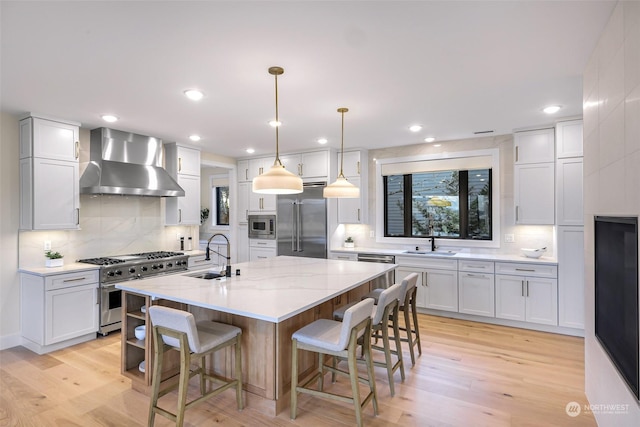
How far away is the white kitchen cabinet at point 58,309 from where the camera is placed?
3.46 metres

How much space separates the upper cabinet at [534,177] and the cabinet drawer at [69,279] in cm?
519

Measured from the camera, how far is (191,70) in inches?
99.0

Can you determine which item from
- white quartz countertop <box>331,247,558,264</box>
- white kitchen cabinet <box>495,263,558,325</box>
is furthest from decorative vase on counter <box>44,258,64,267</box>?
white kitchen cabinet <box>495,263,558,325</box>

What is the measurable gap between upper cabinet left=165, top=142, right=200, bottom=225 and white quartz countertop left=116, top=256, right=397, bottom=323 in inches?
78.0

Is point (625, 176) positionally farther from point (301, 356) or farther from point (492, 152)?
point (492, 152)

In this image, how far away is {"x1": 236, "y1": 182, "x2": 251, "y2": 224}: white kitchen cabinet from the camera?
629cm

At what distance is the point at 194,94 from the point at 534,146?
13.1 ft

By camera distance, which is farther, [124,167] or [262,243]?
[262,243]

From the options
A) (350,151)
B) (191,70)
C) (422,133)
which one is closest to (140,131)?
(191,70)

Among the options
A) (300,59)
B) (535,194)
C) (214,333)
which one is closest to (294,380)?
(214,333)

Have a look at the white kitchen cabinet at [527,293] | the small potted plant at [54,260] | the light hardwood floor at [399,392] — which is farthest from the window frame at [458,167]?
the small potted plant at [54,260]

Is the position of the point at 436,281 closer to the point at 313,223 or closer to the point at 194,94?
the point at 313,223

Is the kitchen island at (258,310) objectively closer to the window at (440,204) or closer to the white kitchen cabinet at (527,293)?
the white kitchen cabinet at (527,293)

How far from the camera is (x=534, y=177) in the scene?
4.25 metres
